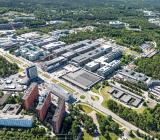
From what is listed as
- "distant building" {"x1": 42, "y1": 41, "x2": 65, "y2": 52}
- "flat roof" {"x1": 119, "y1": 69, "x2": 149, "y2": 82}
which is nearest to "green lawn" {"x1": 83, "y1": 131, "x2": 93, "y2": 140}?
"flat roof" {"x1": 119, "y1": 69, "x2": 149, "y2": 82}

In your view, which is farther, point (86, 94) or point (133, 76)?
point (133, 76)

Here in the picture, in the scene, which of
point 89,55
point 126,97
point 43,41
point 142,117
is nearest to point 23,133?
point 142,117

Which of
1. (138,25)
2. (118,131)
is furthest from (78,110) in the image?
(138,25)

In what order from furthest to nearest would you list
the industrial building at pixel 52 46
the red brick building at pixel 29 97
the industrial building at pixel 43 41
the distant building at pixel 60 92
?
the industrial building at pixel 43 41, the industrial building at pixel 52 46, the distant building at pixel 60 92, the red brick building at pixel 29 97

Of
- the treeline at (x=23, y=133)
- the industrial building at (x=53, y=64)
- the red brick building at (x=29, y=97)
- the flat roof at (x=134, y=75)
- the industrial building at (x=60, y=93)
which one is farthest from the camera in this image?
the industrial building at (x=53, y=64)

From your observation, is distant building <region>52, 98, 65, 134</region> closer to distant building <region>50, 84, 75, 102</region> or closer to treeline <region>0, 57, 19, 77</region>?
distant building <region>50, 84, 75, 102</region>

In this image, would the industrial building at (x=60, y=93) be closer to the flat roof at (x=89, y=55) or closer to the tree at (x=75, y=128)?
the tree at (x=75, y=128)

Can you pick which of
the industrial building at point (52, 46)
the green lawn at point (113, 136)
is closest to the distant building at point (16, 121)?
the green lawn at point (113, 136)

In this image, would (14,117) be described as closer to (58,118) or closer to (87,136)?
(58,118)
